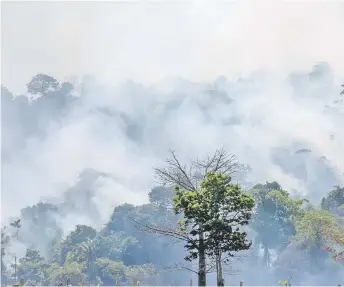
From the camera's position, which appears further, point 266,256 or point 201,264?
point 266,256

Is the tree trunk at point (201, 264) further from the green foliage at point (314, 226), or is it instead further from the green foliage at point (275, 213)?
the green foliage at point (275, 213)

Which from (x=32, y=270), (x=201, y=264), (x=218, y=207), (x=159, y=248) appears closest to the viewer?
(x=218, y=207)

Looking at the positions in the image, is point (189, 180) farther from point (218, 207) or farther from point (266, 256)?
point (266, 256)

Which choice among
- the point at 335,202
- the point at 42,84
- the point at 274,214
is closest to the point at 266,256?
the point at 274,214

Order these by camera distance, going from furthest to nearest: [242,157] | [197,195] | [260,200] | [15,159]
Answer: [15,159] < [242,157] < [260,200] < [197,195]

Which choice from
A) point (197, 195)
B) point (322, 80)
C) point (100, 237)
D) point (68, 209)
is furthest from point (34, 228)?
point (197, 195)

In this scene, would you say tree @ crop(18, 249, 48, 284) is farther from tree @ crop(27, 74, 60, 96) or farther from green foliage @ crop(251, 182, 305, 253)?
tree @ crop(27, 74, 60, 96)

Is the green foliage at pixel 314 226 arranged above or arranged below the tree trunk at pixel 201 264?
above

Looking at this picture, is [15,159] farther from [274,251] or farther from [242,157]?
[274,251]

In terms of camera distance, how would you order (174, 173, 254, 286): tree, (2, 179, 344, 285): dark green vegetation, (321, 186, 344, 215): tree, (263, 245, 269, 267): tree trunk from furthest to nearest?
1. (263, 245, 269, 267): tree trunk
2. (321, 186, 344, 215): tree
3. (2, 179, 344, 285): dark green vegetation
4. (174, 173, 254, 286): tree

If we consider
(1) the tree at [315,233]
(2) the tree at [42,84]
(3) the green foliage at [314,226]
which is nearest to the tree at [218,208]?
(1) the tree at [315,233]

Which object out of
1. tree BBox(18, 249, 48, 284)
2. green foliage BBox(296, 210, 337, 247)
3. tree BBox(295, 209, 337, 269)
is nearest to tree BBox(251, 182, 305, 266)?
tree BBox(295, 209, 337, 269)

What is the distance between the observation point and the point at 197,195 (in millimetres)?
30375

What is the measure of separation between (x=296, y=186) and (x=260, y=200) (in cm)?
5879
